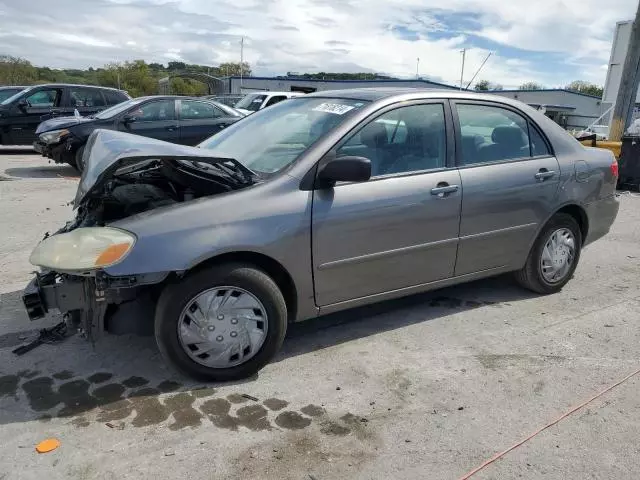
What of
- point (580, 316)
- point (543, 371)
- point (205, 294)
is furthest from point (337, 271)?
point (580, 316)

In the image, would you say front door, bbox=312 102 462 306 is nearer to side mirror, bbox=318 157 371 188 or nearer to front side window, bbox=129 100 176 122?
side mirror, bbox=318 157 371 188

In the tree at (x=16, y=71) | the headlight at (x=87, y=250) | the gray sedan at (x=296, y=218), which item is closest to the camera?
the headlight at (x=87, y=250)

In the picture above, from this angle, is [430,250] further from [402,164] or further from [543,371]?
[543,371]

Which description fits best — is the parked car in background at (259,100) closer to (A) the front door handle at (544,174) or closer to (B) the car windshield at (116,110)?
(B) the car windshield at (116,110)

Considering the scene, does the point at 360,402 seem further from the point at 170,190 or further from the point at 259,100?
the point at 259,100

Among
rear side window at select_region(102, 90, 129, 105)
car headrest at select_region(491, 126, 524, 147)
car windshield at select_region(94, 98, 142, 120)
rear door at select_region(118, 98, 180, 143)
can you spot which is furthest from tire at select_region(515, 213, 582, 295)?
rear side window at select_region(102, 90, 129, 105)

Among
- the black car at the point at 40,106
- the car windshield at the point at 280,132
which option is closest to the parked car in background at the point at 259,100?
the black car at the point at 40,106

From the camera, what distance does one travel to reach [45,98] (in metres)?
12.9

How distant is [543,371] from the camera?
3418 mm

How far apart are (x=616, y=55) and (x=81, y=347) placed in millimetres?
29119

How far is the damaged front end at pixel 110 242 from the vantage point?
2.85 m

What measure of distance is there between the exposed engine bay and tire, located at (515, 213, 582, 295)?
2.53 m

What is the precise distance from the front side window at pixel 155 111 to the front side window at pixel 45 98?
391 cm

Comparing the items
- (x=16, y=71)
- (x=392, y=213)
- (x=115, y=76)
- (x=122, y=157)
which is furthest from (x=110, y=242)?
(x=115, y=76)
